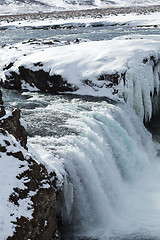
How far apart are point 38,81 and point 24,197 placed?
9033 millimetres

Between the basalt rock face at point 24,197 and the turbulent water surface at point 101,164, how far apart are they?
126cm

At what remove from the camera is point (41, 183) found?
17.7 feet

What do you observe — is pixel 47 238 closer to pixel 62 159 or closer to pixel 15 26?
pixel 62 159

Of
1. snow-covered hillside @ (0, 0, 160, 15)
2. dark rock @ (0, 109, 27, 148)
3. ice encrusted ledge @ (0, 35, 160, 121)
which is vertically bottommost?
snow-covered hillside @ (0, 0, 160, 15)

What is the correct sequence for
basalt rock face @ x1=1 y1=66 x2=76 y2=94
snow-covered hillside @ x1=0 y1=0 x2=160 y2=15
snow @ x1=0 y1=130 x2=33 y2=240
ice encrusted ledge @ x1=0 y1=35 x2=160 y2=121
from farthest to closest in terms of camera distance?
snow-covered hillside @ x1=0 y1=0 x2=160 y2=15
basalt rock face @ x1=1 y1=66 x2=76 y2=94
ice encrusted ledge @ x1=0 y1=35 x2=160 y2=121
snow @ x1=0 y1=130 x2=33 y2=240

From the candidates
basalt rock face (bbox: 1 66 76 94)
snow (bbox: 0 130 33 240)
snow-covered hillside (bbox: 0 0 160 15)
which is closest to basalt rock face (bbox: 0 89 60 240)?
snow (bbox: 0 130 33 240)

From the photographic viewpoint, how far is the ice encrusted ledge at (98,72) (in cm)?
1204

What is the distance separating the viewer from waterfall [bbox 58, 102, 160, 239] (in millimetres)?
6941

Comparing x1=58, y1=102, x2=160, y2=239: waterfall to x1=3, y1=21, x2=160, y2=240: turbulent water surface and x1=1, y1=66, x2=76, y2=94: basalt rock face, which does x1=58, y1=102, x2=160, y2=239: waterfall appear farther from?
x1=1, y1=66, x2=76, y2=94: basalt rock face

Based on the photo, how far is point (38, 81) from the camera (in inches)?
535

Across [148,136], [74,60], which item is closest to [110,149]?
[148,136]

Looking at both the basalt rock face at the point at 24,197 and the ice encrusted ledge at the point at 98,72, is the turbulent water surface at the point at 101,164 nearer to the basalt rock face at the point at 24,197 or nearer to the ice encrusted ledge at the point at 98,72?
the ice encrusted ledge at the point at 98,72

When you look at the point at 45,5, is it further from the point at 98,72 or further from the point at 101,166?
the point at 101,166

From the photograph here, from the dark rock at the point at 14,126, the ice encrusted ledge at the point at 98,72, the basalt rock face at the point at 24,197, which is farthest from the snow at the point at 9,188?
the ice encrusted ledge at the point at 98,72
